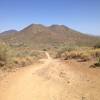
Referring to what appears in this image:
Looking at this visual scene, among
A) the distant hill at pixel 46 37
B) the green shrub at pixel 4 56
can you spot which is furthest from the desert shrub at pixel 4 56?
the distant hill at pixel 46 37

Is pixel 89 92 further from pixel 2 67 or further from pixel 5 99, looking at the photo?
pixel 2 67

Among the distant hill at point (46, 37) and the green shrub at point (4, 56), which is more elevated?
the distant hill at point (46, 37)

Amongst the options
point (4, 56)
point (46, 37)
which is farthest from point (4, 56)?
point (46, 37)

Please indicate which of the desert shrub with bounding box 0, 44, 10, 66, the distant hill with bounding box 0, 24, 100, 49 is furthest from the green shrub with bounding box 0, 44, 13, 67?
the distant hill with bounding box 0, 24, 100, 49

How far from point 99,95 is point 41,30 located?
132 m

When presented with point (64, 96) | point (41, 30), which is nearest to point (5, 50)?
point (64, 96)

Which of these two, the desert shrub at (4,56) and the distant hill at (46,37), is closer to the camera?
the desert shrub at (4,56)

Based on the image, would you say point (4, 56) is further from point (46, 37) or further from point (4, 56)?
point (46, 37)

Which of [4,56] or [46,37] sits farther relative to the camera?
[46,37]

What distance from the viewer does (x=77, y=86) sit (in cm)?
1082

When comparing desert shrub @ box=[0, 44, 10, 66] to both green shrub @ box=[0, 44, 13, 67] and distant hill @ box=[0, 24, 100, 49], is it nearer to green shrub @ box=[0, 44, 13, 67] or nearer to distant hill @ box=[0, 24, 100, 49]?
green shrub @ box=[0, 44, 13, 67]

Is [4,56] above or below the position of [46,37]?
below

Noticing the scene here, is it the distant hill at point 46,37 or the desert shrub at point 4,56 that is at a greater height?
the distant hill at point 46,37

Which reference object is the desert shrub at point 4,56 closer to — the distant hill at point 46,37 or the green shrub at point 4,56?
the green shrub at point 4,56
